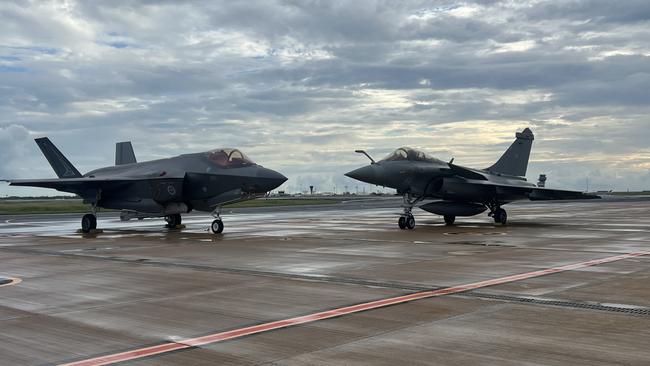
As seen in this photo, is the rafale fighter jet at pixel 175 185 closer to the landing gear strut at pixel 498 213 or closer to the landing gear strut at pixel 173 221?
the landing gear strut at pixel 173 221

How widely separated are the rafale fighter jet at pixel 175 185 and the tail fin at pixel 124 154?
2299 mm

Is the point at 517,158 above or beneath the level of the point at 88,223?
above

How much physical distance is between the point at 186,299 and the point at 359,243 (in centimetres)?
950

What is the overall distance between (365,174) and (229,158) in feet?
18.3

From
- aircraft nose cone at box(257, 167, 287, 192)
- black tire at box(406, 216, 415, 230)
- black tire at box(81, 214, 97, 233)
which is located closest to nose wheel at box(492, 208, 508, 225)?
black tire at box(406, 216, 415, 230)

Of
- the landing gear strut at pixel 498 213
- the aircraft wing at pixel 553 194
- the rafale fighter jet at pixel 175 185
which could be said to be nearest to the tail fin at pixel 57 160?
the rafale fighter jet at pixel 175 185

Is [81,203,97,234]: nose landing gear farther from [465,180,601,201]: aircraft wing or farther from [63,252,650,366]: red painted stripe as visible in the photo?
[63,252,650,366]: red painted stripe

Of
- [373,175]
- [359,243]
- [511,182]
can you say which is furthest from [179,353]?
[511,182]

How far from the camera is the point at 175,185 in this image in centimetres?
2314

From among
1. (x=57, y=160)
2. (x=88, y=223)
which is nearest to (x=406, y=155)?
(x=88, y=223)

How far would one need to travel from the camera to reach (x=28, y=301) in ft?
28.0

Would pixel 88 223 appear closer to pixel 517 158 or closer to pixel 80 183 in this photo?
pixel 80 183

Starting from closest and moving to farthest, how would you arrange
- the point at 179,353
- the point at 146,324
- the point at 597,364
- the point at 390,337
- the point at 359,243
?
the point at 597,364
the point at 179,353
the point at 390,337
the point at 146,324
the point at 359,243

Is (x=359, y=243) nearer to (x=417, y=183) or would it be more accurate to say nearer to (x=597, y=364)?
(x=417, y=183)
